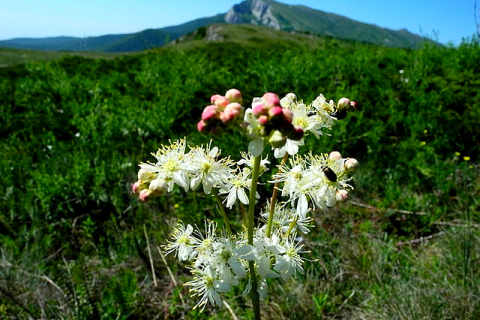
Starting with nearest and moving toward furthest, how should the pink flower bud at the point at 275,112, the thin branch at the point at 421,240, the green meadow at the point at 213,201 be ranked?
the pink flower bud at the point at 275,112, the green meadow at the point at 213,201, the thin branch at the point at 421,240

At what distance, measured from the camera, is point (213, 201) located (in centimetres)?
405

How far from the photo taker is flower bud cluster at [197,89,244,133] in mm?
1139

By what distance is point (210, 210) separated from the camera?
13.1 ft

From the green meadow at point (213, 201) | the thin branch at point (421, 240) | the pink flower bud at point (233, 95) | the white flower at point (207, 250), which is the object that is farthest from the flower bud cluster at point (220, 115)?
the thin branch at point (421, 240)

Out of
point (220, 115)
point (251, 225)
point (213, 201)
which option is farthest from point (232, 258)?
point (213, 201)

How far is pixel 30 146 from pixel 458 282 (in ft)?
16.4

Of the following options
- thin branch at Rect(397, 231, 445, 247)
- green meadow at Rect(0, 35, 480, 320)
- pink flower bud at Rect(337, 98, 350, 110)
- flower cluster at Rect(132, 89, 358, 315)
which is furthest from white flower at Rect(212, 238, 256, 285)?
thin branch at Rect(397, 231, 445, 247)

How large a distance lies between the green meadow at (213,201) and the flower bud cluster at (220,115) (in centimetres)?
155

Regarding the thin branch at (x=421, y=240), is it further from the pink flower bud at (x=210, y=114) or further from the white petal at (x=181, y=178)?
the pink flower bud at (x=210, y=114)

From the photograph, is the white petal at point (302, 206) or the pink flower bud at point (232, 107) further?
the white petal at point (302, 206)

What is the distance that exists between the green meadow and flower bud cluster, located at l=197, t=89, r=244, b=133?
1549 mm

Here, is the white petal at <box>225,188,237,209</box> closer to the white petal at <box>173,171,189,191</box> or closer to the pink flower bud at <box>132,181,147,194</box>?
the white petal at <box>173,171,189,191</box>

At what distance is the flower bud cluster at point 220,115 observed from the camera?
114cm

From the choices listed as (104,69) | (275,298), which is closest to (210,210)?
(275,298)
